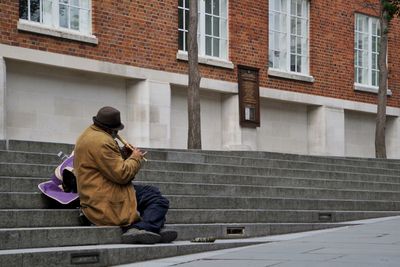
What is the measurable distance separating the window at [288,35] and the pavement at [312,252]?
13.2 metres

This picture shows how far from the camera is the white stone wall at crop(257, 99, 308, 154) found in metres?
23.8

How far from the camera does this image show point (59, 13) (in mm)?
18281

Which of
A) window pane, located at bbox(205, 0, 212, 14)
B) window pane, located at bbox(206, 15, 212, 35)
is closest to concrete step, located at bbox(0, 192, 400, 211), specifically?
window pane, located at bbox(206, 15, 212, 35)

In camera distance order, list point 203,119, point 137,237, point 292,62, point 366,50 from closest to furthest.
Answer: point 137,237
point 203,119
point 292,62
point 366,50

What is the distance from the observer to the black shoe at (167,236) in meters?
9.17

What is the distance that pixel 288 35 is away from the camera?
24.5 m

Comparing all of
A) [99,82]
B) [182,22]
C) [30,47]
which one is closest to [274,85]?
[182,22]

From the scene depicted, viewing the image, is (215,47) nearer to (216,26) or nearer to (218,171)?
(216,26)

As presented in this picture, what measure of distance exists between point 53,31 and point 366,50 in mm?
12465

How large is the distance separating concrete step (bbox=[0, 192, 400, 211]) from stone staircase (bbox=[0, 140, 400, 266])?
0.04 feet

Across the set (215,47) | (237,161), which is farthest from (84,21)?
(237,161)

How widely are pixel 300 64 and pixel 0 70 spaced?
35.2ft

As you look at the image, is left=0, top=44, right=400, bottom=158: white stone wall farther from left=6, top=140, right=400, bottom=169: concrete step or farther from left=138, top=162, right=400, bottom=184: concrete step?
left=138, top=162, right=400, bottom=184: concrete step

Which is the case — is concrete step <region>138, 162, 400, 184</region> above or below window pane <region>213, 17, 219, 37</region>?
below
